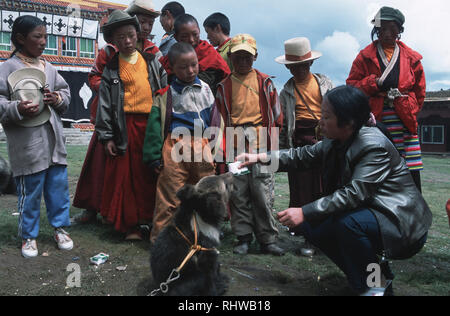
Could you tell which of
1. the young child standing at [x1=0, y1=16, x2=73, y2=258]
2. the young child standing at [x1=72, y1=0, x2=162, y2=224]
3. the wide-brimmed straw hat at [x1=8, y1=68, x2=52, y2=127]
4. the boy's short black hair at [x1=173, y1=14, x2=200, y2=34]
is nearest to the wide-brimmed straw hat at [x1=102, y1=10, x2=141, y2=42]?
the young child standing at [x1=72, y1=0, x2=162, y2=224]

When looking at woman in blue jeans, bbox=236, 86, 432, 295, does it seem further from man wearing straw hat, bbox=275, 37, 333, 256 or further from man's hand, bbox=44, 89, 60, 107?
man's hand, bbox=44, 89, 60, 107

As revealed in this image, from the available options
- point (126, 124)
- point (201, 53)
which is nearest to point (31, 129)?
point (126, 124)

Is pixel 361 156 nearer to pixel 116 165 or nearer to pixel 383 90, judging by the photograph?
pixel 383 90

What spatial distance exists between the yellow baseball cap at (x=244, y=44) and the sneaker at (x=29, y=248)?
114 inches

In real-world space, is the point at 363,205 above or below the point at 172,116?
below

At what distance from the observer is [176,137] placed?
3.81 metres

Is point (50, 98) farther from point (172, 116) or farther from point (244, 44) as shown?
point (244, 44)

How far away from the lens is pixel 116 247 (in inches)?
160

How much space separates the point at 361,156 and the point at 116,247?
2.73 m

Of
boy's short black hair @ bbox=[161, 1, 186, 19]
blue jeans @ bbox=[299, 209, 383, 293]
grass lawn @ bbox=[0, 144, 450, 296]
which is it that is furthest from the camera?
boy's short black hair @ bbox=[161, 1, 186, 19]

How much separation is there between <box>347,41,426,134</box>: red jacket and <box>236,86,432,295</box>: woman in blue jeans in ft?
4.78

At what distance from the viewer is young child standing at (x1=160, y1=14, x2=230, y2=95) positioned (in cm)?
437

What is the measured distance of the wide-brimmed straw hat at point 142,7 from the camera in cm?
457

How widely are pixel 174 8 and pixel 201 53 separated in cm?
190
